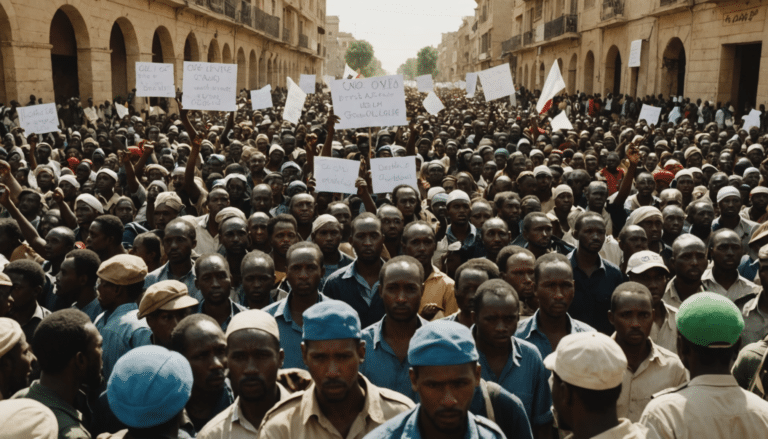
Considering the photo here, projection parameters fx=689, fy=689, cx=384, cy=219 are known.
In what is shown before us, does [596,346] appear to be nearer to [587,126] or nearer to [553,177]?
[553,177]

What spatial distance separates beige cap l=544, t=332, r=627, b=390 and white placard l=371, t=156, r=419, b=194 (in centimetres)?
478

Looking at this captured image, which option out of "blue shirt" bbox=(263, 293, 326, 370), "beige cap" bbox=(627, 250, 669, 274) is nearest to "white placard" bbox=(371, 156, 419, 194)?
"beige cap" bbox=(627, 250, 669, 274)

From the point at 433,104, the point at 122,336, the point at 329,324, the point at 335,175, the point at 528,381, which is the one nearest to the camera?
the point at 329,324

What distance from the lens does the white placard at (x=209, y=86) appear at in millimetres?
10359

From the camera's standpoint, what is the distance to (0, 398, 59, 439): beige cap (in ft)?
7.31

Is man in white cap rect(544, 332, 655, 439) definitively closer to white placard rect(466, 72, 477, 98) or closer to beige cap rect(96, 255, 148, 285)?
beige cap rect(96, 255, 148, 285)

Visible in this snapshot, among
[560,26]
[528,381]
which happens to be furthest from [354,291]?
[560,26]

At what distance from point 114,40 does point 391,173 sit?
20175 millimetres

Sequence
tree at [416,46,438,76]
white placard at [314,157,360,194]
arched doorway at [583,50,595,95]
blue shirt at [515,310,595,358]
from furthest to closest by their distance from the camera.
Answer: tree at [416,46,438,76]
arched doorway at [583,50,595,95]
white placard at [314,157,360,194]
blue shirt at [515,310,595,358]

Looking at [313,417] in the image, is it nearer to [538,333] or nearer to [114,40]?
[538,333]

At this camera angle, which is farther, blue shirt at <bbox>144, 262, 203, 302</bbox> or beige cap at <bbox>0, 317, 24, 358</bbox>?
blue shirt at <bbox>144, 262, 203, 302</bbox>

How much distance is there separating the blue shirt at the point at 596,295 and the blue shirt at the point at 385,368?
180 centimetres

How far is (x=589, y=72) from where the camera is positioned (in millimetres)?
34969

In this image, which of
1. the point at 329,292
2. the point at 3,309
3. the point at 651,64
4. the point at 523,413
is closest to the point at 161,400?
the point at 523,413
